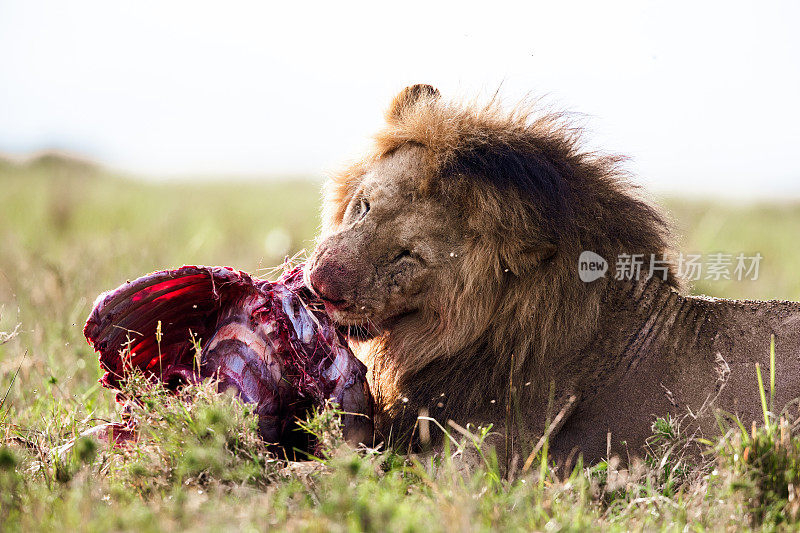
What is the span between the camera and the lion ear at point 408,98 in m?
3.39

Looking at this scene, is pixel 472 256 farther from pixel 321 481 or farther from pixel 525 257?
pixel 321 481

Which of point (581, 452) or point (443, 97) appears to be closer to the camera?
point (581, 452)

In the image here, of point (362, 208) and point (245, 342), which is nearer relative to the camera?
point (245, 342)

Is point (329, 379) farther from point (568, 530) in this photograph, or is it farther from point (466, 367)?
point (568, 530)

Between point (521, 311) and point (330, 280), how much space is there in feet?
2.29

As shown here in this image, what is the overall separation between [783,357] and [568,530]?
125 cm

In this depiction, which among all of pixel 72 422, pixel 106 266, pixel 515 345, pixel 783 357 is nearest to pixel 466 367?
pixel 515 345

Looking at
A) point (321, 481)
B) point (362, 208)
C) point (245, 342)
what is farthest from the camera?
point (362, 208)

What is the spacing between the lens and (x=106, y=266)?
6.40 meters

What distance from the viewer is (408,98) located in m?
3.43

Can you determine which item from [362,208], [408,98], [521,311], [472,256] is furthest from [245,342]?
[408,98]

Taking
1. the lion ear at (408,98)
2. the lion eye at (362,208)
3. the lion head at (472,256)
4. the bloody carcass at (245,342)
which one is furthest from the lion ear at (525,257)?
the lion ear at (408,98)

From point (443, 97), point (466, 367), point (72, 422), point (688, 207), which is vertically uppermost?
point (688, 207)

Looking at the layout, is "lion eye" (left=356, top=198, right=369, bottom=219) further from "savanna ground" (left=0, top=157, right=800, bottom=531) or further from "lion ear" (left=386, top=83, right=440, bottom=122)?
"savanna ground" (left=0, top=157, right=800, bottom=531)
